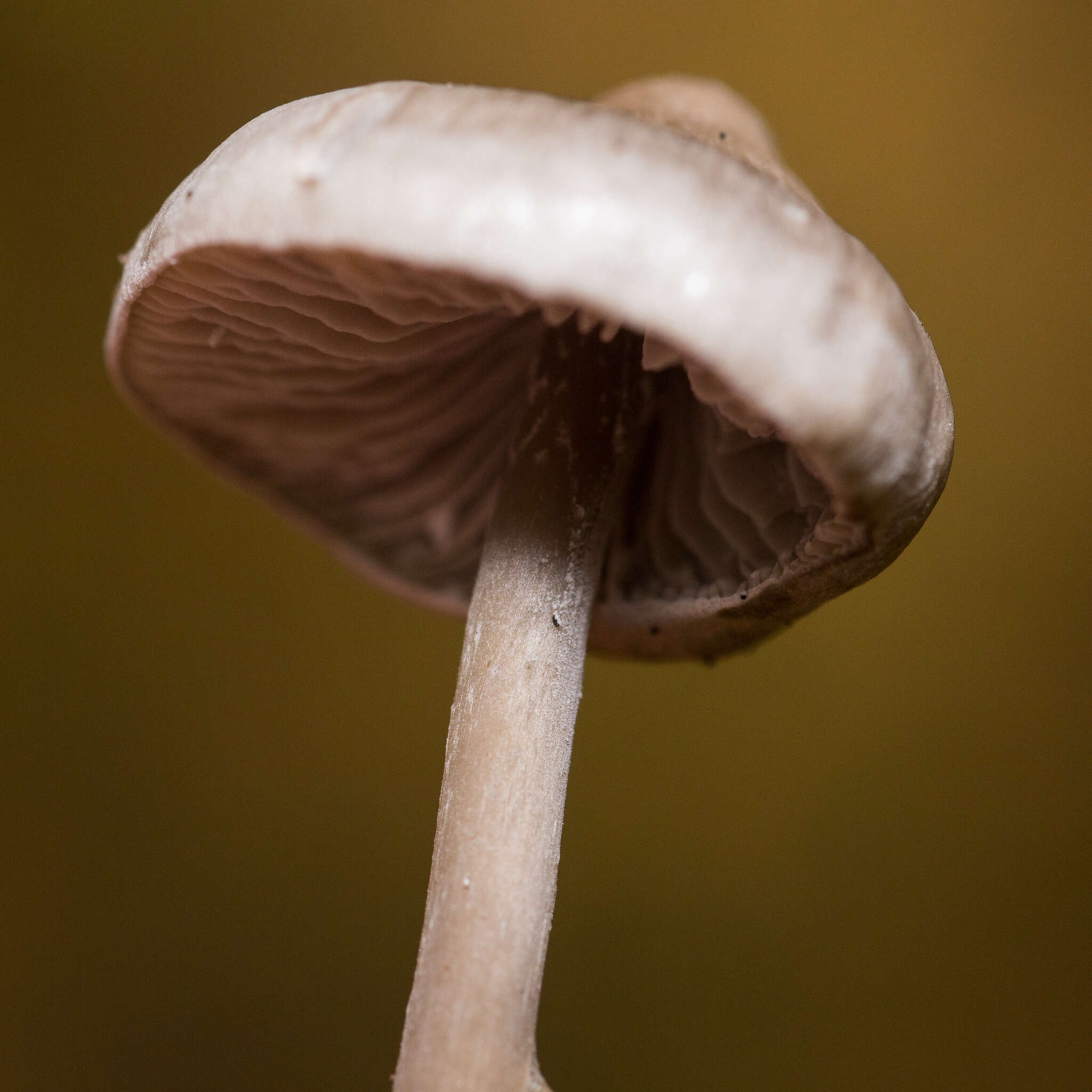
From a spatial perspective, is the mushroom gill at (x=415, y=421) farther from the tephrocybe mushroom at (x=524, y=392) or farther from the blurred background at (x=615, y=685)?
the blurred background at (x=615, y=685)

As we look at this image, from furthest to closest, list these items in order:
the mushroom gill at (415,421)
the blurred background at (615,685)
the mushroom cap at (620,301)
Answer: the blurred background at (615,685) → the mushroom gill at (415,421) → the mushroom cap at (620,301)

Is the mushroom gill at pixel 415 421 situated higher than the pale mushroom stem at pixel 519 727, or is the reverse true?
the mushroom gill at pixel 415 421

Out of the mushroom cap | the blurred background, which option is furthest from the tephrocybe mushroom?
the blurred background

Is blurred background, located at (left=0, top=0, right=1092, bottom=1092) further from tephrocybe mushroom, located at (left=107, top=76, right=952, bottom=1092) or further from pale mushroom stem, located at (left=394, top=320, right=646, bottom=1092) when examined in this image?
pale mushroom stem, located at (left=394, top=320, right=646, bottom=1092)

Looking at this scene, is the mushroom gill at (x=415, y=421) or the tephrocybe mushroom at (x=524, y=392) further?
the mushroom gill at (x=415, y=421)

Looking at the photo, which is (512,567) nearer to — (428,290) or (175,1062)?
(428,290)

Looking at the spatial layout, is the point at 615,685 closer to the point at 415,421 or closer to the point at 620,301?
the point at 415,421

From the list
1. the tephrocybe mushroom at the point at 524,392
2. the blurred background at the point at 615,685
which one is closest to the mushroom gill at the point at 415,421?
the tephrocybe mushroom at the point at 524,392

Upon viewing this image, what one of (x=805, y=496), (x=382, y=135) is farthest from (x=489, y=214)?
(x=805, y=496)
